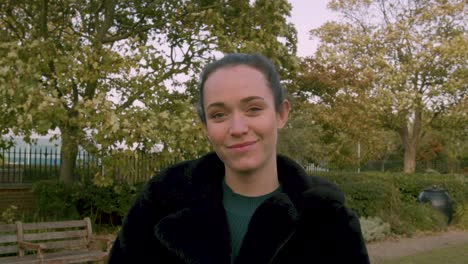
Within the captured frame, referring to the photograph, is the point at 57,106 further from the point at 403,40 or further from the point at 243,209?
the point at 403,40

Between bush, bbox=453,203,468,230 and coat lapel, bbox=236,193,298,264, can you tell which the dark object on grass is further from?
coat lapel, bbox=236,193,298,264

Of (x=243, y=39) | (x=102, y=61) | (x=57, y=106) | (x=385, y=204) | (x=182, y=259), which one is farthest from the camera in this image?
(x=385, y=204)

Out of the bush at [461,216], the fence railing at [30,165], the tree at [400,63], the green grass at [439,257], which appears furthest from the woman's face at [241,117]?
the tree at [400,63]

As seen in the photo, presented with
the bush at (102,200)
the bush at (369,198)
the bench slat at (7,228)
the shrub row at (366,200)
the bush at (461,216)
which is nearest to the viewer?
the bench slat at (7,228)

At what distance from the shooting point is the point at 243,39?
9383mm

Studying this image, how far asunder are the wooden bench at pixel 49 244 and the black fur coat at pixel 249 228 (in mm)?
5666

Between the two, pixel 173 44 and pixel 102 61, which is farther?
pixel 173 44

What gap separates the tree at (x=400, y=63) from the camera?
23.1m

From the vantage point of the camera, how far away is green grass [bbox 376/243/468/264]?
31.8 ft

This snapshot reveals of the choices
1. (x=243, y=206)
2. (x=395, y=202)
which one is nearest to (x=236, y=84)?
(x=243, y=206)

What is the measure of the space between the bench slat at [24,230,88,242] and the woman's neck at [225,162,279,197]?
6486 millimetres

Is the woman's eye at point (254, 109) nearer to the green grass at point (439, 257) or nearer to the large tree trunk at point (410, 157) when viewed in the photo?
the green grass at point (439, 257)

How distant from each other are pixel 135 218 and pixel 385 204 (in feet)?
40.8

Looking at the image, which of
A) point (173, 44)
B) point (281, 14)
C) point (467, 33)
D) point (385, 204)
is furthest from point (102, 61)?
point (467, 33)
